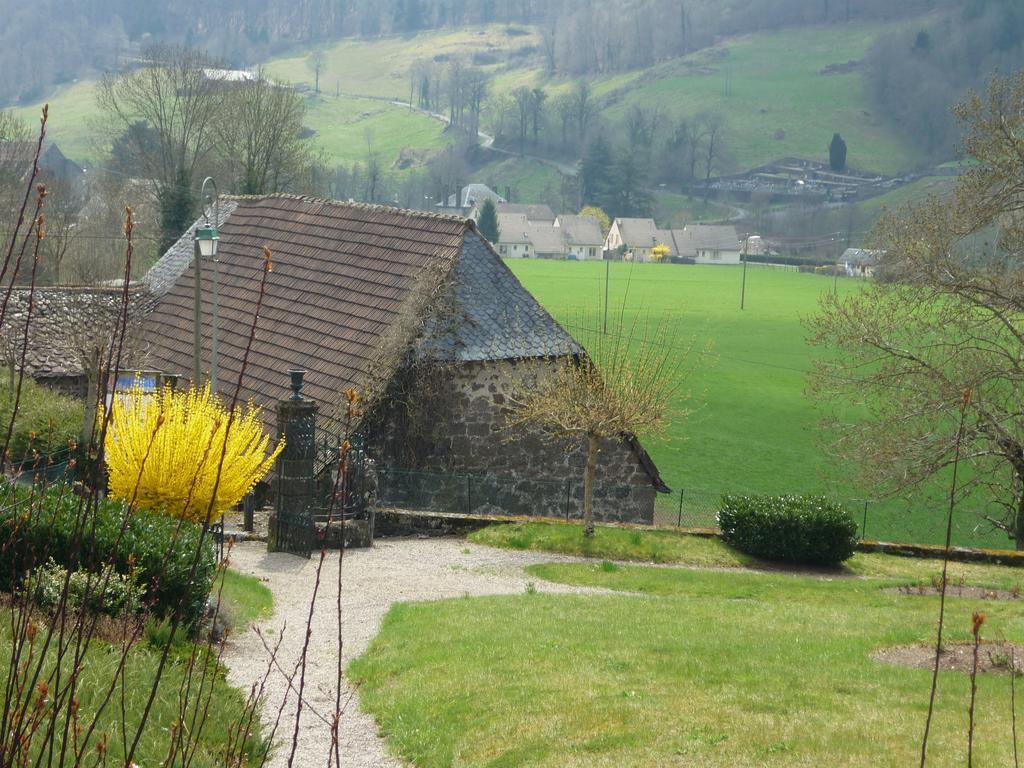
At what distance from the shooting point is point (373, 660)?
12969mm

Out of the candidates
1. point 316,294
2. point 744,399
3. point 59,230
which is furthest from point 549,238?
point 316,294

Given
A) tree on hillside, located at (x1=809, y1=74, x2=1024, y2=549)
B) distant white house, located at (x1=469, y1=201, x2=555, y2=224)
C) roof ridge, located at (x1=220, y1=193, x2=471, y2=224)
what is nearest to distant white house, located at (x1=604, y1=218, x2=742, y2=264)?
distant white house, located at (x1=469, y1=201, x2=555, y2=224)

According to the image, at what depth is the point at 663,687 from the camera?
11016 mm

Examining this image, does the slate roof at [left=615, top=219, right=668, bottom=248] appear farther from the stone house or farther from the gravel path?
the gravel path

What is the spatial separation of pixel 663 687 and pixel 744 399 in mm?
45652

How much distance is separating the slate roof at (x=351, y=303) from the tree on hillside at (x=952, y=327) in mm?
8632

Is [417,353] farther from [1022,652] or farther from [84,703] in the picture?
[84,703]

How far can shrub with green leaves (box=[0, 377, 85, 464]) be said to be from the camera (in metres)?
22.5

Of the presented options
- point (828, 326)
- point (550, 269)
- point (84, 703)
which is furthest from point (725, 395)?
point (550, 269)

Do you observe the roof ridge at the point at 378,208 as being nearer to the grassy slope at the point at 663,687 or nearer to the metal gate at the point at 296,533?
the metal gate at the point at 296,533

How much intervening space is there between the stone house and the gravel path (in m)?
3.05

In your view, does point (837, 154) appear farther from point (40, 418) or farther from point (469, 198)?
point (40, 418)

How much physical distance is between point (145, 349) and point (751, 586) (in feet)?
59.0

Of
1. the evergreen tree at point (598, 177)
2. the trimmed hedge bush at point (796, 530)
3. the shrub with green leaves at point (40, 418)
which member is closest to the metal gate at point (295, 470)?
the shrub with green leaves at point (40, 418)
